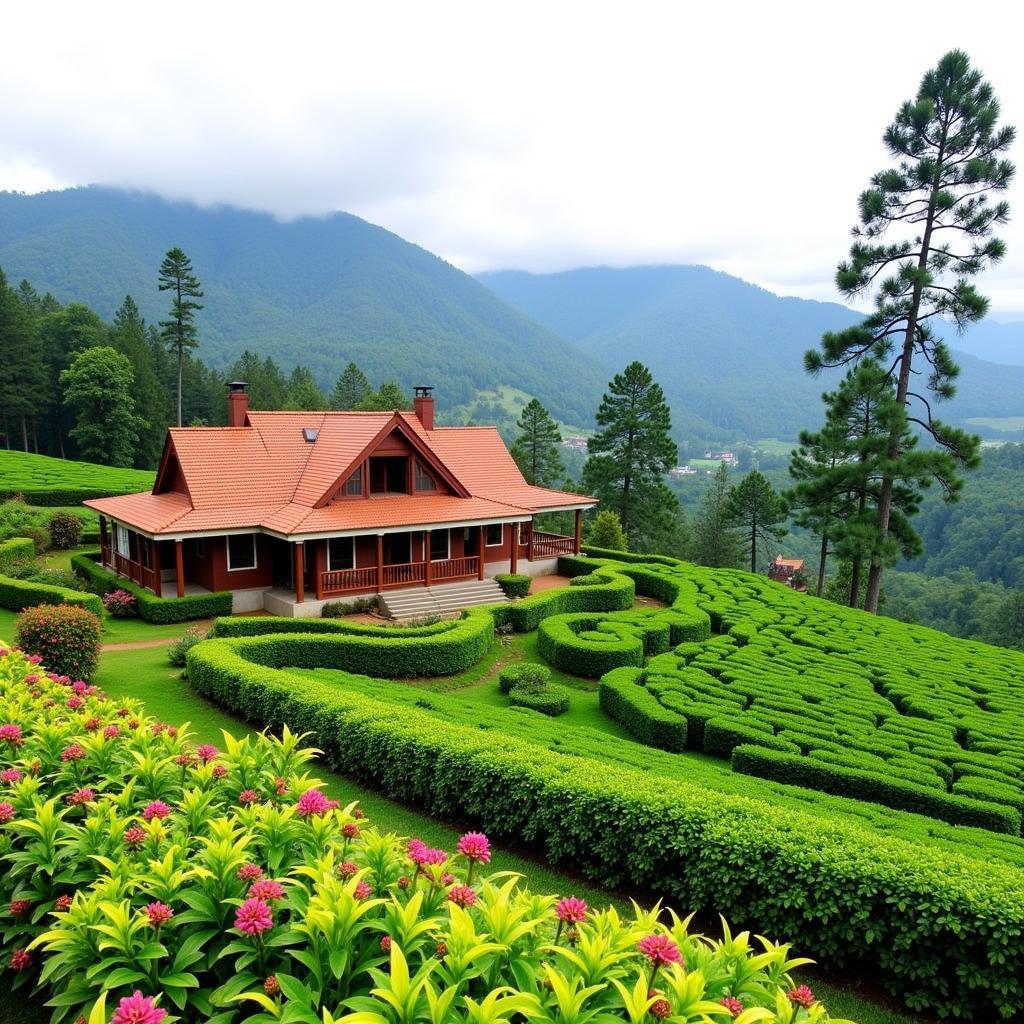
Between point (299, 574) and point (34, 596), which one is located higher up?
point (299, 574)

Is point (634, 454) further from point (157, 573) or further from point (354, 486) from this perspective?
point (157, 573)

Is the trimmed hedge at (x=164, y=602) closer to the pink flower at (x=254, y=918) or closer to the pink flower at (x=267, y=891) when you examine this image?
the pink flower at (x=267, y=891)

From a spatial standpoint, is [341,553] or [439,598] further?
[341,553]

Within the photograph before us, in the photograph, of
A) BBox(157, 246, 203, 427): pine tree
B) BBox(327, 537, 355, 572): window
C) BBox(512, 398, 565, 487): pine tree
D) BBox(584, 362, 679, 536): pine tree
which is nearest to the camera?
BBox(327, 537, 355, 572): window

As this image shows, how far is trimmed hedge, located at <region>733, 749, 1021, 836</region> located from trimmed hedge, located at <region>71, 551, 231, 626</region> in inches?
618

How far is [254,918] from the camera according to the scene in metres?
3.75

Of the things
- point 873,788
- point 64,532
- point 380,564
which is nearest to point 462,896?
point 873,788

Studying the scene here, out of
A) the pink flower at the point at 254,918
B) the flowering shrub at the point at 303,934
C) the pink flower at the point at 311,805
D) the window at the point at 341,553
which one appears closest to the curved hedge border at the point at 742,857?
the flowering shrub at the point at 303,934

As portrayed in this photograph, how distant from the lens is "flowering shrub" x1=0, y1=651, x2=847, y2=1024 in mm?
3590

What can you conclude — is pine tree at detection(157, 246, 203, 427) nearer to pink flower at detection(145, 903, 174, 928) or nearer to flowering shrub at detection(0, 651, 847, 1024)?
flowering shrub at detection(0, 651, 847, 1024)

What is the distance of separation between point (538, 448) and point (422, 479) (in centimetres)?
3303

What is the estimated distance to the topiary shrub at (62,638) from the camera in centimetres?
1386

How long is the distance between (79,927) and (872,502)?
1533 inches

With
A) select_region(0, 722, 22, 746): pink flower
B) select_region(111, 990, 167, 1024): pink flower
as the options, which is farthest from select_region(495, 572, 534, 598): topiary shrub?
select_region(111, 990, 167, 1024): pink flower
